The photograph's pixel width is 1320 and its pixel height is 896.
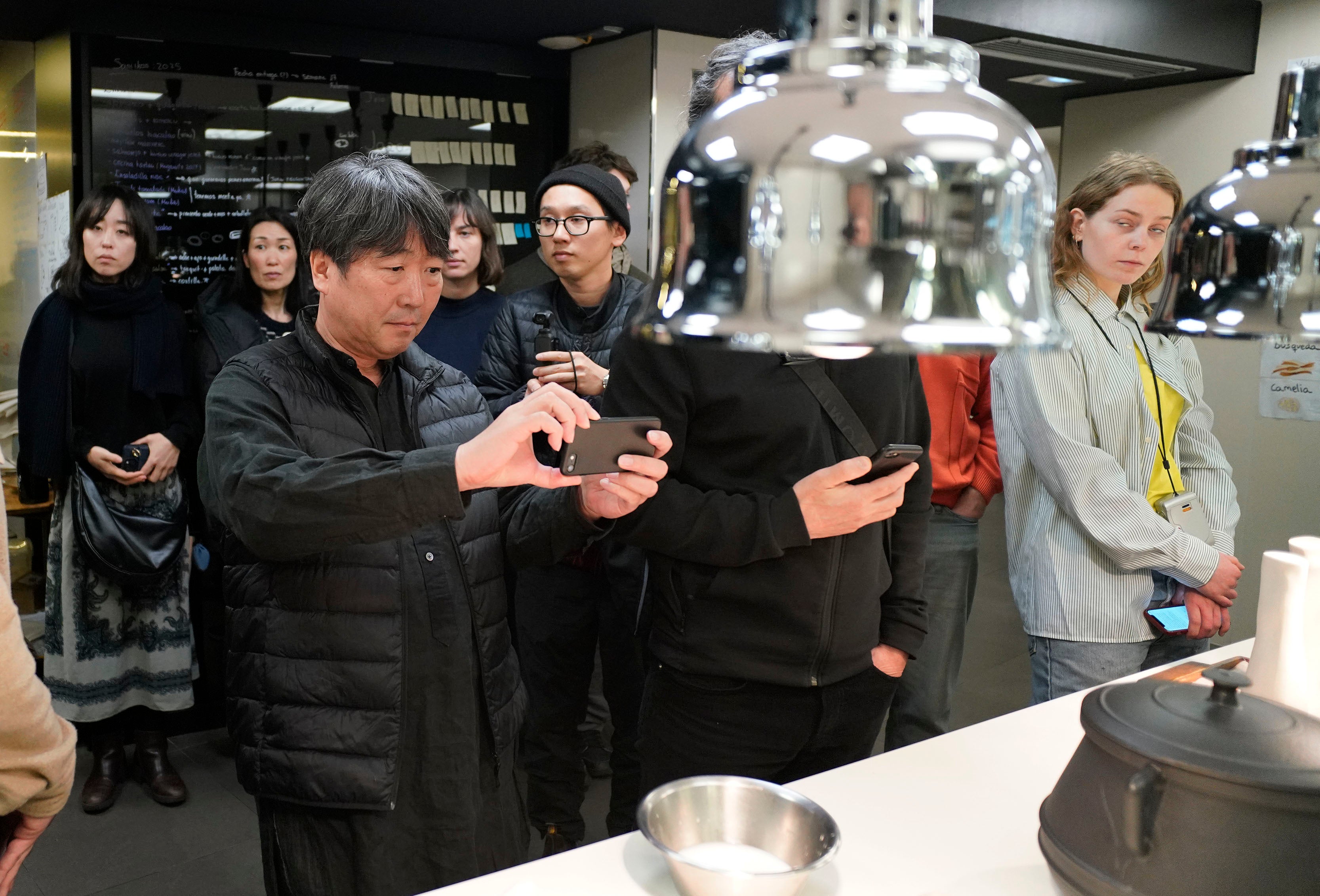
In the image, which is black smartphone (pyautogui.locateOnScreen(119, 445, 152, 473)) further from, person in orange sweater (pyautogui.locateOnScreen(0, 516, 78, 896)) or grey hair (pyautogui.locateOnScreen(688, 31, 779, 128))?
grey hair (pyautogui.locateOnScreen(688, 31, 779, 128))

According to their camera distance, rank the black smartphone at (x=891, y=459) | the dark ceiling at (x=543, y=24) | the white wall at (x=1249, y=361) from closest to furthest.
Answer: the black smartphone at (x=891, y=459) → the dark ceiling at (x=543, y=24) → the white wall at (x=1249, y=361)

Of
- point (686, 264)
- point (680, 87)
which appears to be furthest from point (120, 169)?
point (686, 264)

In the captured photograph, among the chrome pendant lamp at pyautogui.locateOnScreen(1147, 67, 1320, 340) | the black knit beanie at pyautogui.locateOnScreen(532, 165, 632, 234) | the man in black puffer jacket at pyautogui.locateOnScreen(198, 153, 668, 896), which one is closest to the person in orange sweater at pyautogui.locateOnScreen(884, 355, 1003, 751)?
the black knit beanie at pyautogui.locateOnScreen(532, 165, 632, 234)

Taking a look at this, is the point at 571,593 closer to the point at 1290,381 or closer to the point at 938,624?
the point at 938,624

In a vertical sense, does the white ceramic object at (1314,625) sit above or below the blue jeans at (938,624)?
above

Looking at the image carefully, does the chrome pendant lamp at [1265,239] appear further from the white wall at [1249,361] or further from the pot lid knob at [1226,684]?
the white wall at [1249,361]

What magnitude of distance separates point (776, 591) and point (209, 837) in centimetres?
219

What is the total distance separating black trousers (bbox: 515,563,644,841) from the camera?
2.87 metres

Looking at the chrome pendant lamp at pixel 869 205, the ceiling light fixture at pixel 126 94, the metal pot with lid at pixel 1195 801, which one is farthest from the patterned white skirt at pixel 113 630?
the chrome pendant lamp at pixel 869 205

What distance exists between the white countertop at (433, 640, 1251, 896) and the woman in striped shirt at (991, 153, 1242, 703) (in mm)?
851

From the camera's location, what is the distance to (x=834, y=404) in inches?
73.2

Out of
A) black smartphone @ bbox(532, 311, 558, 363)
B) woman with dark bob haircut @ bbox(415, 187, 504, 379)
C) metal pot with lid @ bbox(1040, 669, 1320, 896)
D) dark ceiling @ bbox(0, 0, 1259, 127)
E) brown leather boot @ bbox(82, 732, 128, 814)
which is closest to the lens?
metal pot with lid @ bbox(1040, 669, 1320, 896)

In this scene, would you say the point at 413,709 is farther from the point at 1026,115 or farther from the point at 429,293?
the point at 1026,115

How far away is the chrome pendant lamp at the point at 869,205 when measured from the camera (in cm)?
69
